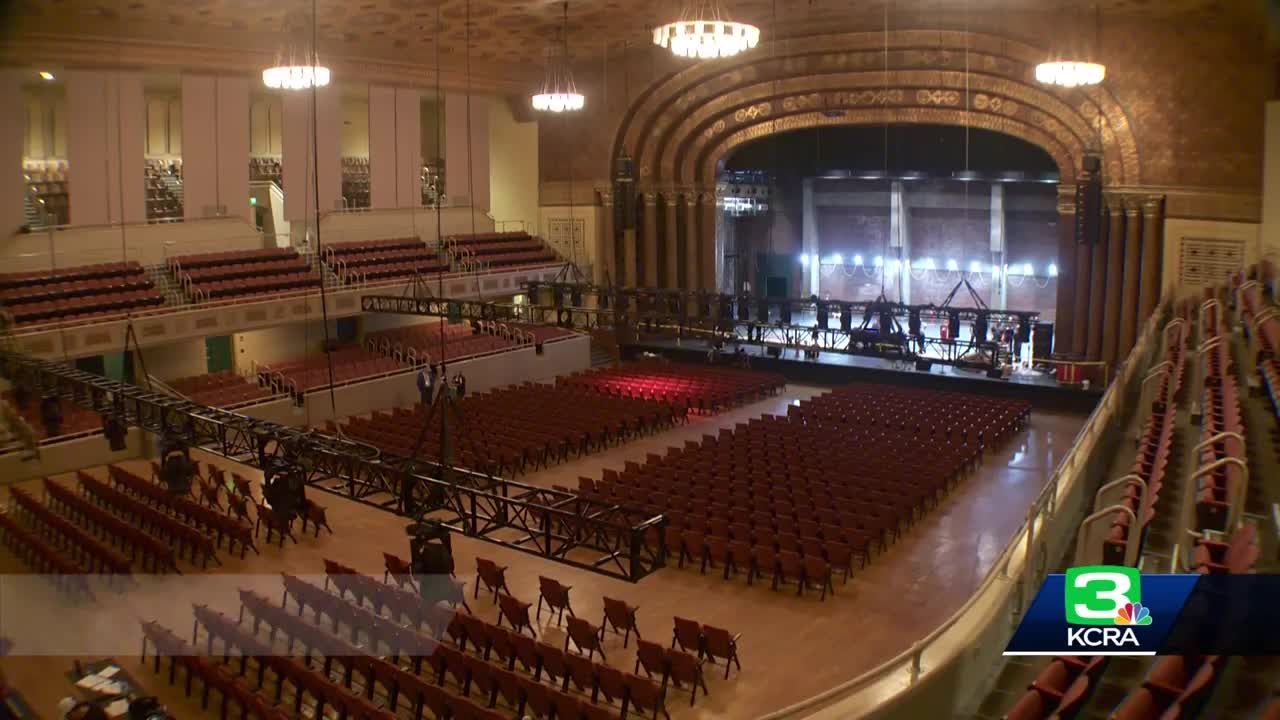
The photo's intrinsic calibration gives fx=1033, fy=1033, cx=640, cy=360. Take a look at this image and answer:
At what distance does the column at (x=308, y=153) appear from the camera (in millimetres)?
27203

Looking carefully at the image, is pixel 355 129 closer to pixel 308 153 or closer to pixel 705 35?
pixel 308 153

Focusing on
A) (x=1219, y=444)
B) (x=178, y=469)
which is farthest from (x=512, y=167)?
(x=1219, y=444)

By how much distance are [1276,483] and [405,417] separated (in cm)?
1525

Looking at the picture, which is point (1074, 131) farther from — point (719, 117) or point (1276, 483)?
point (1276, 483)

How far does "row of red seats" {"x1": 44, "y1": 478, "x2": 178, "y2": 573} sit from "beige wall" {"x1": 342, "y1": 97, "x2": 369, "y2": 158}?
18332 millimetres

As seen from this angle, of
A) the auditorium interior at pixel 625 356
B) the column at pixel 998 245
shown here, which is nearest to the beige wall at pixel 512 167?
the auditorium interior at pixel 625 356

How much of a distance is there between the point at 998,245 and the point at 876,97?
728 cm

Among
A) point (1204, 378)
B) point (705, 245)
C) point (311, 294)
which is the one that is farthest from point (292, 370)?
point (1204, 378)

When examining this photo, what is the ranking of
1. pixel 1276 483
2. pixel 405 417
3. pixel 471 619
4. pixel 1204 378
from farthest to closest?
pixel 405 417
pixel 1204 378
pixel 471 619
pixel 1276 483

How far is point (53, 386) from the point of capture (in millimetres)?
13867

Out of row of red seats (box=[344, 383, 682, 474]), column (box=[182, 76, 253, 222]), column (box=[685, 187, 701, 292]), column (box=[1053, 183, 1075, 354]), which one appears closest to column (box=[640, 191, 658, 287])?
column (box=[685, 187, 701, 292])

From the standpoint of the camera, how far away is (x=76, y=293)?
867 inches

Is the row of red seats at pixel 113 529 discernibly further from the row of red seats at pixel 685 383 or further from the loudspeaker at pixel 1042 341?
the loudspeaker at pixel 1042 341

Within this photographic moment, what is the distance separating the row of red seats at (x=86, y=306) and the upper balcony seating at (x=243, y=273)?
A: 3.55ft
